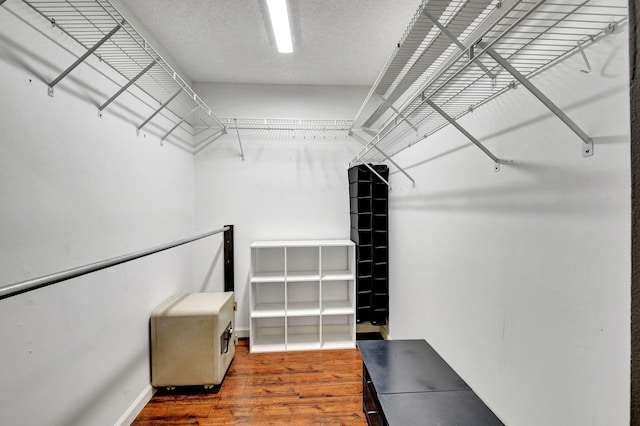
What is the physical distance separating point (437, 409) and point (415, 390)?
0.46 ft

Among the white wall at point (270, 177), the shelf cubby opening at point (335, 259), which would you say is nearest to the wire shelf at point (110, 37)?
the white wall at point (270, 177)

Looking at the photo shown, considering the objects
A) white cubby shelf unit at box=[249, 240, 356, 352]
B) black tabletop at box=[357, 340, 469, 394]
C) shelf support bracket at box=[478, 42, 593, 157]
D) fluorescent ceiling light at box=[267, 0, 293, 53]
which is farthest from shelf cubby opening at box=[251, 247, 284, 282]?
shelf support bracket at box=[478, 42, 593, 157]

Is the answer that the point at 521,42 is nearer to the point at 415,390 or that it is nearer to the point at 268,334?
the point at 415,390

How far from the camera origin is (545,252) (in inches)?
38.7

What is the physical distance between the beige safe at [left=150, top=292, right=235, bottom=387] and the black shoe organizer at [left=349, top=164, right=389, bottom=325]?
1395 mm

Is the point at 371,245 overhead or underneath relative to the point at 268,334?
overhead

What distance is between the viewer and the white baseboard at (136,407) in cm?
176

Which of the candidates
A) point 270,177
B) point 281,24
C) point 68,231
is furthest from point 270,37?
point 68,231

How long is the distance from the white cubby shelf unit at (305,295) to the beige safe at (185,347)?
69 centimetres

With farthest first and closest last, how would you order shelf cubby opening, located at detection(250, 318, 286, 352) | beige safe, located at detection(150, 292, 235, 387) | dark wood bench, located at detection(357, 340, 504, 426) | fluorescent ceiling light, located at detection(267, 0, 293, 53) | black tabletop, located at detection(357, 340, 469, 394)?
shelf cubby opening, located at detection(250, 318, 286, 352), beige safe, located at detection(150, 292, 235, 387), fluorescent ceiling light, located at detection(267, 0, 293, 53), black tabletop, located at detection(357, 340, 469, 394), dark wood bench, located at detection(357, 340, 504, 426)

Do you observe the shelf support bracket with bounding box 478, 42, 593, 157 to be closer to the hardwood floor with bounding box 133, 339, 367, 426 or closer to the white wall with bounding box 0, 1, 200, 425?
the white wall with bounding box 0, 1, 200, 425

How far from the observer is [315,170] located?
3.12 meters

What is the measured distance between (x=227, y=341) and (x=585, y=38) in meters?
2.72

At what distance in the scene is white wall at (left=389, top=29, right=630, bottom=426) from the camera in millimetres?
766
